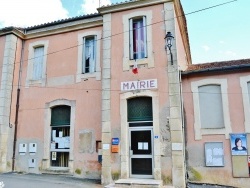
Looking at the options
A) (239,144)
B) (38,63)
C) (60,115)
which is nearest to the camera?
(239,144)

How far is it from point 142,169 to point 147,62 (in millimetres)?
3988

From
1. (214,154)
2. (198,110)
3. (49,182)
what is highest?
(198,110)

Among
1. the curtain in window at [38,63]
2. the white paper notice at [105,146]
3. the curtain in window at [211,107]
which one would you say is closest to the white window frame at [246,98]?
the curtain in window at [211,107]

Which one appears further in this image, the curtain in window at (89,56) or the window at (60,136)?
the curtain in window at (89,56)

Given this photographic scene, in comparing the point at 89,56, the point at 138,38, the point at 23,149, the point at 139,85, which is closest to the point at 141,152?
the point at 139,85

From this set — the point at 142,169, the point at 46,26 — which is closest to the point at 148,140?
the point at 142,169

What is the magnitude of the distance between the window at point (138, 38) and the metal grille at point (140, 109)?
1.74 metres

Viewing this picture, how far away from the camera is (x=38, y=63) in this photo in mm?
12609

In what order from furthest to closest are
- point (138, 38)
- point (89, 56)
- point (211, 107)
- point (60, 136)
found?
point (89, 56) < point (60, 136) < point (138, 38) < point (211, 107)

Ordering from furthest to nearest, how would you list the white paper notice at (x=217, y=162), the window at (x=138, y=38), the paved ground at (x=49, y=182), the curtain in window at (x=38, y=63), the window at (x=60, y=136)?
1. the curtain in window at (x=38, y=63)
2. the window at (x=60, y=136)
3. the window at (x=138, y=38)
4. the white paper notice at (x=217, y=162)
5. the paved ground at (x=49, y=182)

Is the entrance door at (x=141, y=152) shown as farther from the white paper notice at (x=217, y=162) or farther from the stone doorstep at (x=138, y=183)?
the white paper notice at (x=217, y=162)

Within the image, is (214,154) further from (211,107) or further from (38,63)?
(38,63)

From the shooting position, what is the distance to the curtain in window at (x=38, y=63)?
12453 millimetres

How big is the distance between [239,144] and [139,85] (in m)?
4.08
